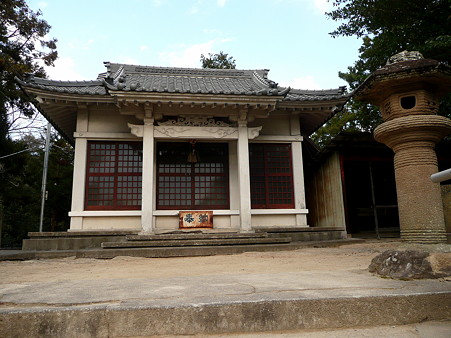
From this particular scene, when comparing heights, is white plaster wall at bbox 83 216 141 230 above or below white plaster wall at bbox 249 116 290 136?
below

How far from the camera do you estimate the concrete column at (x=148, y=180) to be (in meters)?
9.07

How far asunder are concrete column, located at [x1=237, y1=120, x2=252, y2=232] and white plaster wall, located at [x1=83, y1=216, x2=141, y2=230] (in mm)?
3138

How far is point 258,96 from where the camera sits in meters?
9.28

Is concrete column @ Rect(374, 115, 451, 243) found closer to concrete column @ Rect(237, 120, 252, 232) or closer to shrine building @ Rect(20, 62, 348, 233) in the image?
shrine building @ Rect(20, 62, 348, 233)

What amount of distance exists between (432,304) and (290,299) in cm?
111

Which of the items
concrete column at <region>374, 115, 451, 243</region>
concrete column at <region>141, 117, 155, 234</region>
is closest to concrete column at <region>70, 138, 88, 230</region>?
concrete column at <region>141, 117, 155, 234</region>

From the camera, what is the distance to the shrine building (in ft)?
30.6

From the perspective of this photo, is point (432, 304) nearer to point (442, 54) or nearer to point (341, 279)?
point (341, 279)

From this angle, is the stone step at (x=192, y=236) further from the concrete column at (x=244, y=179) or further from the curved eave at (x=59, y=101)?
the curved eave at (x=59, y=101)

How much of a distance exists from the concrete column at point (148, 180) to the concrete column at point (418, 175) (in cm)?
610

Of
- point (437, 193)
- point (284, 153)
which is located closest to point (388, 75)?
point (437, 193)

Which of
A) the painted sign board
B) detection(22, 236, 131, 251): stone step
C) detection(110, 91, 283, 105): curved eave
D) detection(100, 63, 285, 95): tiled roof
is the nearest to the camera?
detection(22, 236, 131, 251): stone step

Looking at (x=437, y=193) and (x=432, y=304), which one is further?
(x=437, y=193)

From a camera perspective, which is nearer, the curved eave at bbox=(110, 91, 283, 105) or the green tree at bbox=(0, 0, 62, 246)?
the curved eave at bbox=(110, 91, 283, 105)
